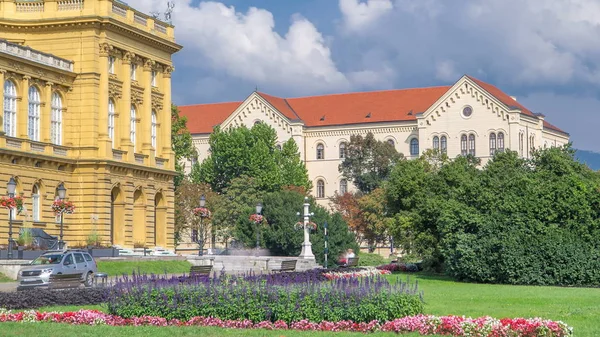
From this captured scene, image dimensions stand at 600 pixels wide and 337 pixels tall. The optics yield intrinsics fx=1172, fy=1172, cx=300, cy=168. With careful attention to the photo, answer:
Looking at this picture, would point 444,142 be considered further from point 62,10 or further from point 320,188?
point 62,10

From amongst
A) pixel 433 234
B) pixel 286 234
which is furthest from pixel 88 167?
pixel 433 234

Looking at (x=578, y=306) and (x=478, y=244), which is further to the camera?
(x=478, y=244)

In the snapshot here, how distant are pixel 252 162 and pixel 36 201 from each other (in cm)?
4761

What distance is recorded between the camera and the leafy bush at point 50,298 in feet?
104

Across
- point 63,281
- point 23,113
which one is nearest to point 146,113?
point 23,113

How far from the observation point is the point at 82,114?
6944 centimetres

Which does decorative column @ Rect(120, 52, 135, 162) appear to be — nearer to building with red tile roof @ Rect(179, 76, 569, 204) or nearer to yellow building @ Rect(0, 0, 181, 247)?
yellow building @ Rect(0, 0, 181, 247)

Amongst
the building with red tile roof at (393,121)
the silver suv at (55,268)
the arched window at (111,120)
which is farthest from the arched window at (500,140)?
the silver suv at (55,268)

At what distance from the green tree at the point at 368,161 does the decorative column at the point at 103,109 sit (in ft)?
203

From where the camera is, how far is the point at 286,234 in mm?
79312

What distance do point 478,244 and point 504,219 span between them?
1627 millimetres

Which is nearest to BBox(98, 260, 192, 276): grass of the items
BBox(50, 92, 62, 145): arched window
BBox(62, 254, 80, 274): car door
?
BBox(62, 254, 80, 274): car door

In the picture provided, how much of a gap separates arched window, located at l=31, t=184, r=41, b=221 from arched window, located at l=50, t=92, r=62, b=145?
3696mm

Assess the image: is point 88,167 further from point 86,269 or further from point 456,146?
point 456,146
